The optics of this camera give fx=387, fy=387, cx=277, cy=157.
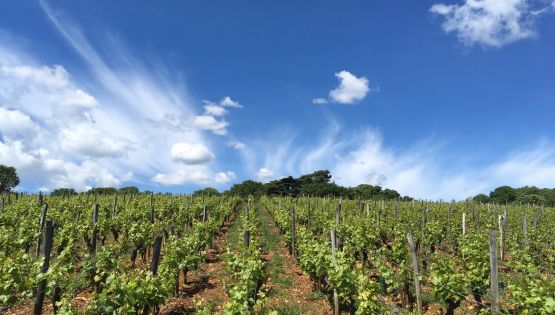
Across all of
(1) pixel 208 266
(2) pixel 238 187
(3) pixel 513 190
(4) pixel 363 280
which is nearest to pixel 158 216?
(1) pixel 208 266

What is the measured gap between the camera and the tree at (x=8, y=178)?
259 feet

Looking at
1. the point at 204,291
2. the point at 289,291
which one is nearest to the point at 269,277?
the point at 289,291

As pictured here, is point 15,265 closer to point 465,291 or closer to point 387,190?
point 465,291

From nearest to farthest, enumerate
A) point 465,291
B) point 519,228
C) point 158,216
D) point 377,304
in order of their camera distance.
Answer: point 377,304 < point 465,291 < point 519,228 < point 158,216

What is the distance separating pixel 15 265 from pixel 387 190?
250 ft

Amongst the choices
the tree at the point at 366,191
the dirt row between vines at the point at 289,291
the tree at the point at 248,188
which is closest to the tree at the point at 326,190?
the tree at the point at 366,191

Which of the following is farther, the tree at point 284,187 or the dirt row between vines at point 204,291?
the tree at point 284,187

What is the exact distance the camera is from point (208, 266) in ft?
42.5

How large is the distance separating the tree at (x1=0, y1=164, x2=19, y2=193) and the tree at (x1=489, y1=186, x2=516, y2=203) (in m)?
102

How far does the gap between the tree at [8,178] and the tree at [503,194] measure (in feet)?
334

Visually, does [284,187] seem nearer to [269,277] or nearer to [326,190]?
[326,190]

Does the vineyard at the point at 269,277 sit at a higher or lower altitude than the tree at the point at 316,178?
lower

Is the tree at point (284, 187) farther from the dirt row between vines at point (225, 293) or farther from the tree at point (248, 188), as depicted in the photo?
the dirt row between vines at point (225, 293)

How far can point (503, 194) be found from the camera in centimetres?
8575
